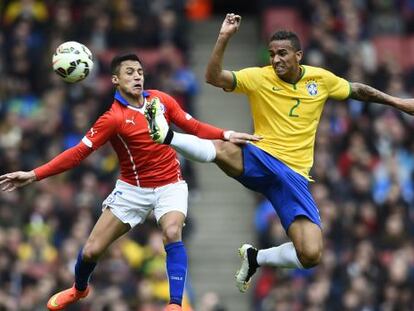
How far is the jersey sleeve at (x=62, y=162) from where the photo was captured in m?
12.9

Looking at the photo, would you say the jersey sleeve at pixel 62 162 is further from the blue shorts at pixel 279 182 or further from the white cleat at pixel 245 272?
the white cleat at pixel 245 272

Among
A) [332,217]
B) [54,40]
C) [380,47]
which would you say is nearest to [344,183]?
[332,217]

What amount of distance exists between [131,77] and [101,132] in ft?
2.02

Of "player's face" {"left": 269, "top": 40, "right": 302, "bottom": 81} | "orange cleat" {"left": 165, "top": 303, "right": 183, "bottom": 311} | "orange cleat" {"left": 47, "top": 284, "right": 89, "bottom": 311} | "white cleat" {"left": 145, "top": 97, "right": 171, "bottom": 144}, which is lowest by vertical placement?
"orange cleat" {"left": 47, "top": 284, "right": 89, "bottom": 311}

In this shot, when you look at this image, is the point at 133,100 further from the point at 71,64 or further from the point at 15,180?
the point at 15,180

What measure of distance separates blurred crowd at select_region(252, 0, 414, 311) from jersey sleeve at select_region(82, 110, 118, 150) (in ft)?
19.1

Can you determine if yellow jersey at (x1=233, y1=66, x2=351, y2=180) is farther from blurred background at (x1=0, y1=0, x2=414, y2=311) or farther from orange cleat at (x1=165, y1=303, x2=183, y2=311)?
blurred background at (x1=0, y1=0, x2=414, y2=311)

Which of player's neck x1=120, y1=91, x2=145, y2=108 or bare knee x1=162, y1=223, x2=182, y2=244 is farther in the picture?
player's neck x1=120, y1=91, x2=145, y2=108

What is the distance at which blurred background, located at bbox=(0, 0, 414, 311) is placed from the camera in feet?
60.4

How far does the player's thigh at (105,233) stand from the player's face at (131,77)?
1.23 meters

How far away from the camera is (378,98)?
44.5 feet

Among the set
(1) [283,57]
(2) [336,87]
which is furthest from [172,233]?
(2) [336,87]

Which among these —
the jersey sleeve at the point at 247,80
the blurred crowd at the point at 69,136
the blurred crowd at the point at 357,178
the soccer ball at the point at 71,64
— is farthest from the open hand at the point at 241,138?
the blurred crowd at the point at 357,178

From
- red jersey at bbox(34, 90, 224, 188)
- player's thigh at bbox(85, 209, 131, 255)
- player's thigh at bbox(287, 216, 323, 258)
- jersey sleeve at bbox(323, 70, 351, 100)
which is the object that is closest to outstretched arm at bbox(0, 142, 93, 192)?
red jersey at bbox(34, 90, 224, 188)
